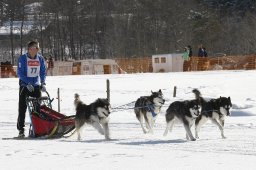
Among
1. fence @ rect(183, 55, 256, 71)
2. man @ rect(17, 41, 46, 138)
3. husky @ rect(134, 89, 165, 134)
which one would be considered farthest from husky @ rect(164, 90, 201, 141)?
fence @ rect(183, 55, 256, 71)

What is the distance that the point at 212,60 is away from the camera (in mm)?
35094

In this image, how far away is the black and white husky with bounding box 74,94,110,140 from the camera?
934cm

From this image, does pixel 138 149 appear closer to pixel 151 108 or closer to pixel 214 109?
pixel 214 109

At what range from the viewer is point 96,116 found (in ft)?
30.8

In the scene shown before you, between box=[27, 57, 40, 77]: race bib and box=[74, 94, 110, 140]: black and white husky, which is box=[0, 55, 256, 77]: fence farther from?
box=[27, 57, 40, 77]: race bib

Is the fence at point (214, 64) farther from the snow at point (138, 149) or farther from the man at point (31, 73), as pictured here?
the man at point (31, 73)

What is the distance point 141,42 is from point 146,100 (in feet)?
151

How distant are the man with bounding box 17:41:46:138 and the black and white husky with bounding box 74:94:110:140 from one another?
0.71 metres

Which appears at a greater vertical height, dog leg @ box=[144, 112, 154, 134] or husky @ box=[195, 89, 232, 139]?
husky @ box=[195, 89, 232, 139]

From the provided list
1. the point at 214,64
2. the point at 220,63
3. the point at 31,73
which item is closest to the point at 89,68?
the point at 214,64

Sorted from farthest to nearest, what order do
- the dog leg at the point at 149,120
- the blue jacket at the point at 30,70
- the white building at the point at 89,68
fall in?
the white building at the point at 89,68 → the dog leg at the point at 149,120 → the blue jacket at the point at 30,70

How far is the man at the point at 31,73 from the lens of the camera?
938 centimetres

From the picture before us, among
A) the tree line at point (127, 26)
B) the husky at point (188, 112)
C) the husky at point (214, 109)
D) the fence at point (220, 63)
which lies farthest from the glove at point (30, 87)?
the tree line at point (127, 26)

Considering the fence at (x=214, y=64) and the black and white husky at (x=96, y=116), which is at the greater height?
the fence at (x=214, y=64)
